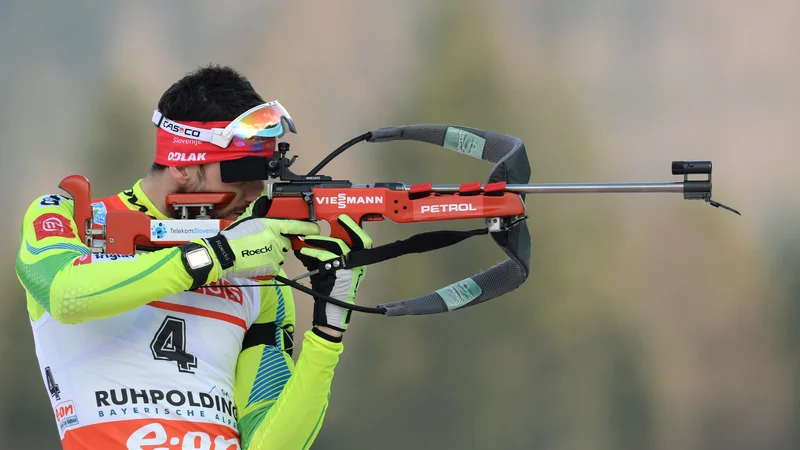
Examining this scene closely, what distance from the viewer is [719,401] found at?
4.12m

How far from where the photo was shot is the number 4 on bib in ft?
8.40

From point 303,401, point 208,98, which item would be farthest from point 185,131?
point 303,401

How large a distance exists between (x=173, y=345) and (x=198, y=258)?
1.22ft

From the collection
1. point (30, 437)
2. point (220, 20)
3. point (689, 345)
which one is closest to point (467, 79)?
point (220, 20)

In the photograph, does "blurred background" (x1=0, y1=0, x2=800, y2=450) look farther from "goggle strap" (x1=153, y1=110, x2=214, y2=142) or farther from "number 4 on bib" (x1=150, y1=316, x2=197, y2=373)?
"number 4 on bib" (x1=150, y1=316, x2=197, y2=373)

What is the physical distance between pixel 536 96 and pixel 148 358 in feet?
7.54

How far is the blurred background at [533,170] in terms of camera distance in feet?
13.6

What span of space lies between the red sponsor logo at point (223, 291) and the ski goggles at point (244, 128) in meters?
0.38

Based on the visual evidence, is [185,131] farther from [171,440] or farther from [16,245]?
[16,245]

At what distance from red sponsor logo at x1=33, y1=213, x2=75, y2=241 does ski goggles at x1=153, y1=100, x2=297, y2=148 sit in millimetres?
395

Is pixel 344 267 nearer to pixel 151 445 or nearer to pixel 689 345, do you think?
pixel 151 445

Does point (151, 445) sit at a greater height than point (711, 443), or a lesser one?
greater

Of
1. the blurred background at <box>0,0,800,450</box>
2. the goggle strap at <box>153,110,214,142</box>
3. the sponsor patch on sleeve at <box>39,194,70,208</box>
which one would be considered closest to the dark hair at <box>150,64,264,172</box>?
the goggle strap at <box>153,110,214,142</box>

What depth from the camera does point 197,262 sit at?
231 cm
